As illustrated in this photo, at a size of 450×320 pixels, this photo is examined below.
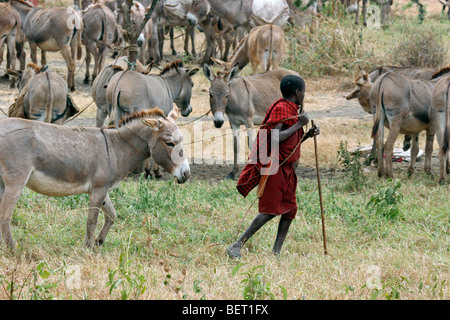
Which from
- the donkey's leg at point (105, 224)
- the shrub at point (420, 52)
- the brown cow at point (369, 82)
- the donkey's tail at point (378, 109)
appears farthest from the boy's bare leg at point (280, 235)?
the shrub at point (420, 52)

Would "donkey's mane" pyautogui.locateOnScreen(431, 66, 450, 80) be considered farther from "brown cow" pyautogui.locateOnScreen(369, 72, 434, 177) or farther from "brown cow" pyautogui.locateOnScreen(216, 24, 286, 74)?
"brown cow" pyautogui.locateOnScreen(216, 24, 286, 74)

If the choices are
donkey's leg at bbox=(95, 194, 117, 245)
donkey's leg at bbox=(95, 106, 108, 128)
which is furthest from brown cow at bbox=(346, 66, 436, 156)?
donkey's leg at bbox=(95, 194, 117, 245)

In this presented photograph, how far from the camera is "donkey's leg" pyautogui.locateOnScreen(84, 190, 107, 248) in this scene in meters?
6.11

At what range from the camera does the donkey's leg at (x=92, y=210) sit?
611cm

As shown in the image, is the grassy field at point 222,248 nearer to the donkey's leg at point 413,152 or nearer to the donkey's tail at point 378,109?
the donkey's leg at point 413,152

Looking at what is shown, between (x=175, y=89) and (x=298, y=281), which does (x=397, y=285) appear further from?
(x=175, y=89)

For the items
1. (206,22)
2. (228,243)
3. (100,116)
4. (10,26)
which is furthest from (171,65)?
(206,22)

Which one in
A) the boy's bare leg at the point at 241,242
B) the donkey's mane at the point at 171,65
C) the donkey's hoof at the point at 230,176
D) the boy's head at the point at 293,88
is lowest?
the donkey's hoof at the point at 230,176

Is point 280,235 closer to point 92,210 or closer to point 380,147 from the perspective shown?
point 92,210

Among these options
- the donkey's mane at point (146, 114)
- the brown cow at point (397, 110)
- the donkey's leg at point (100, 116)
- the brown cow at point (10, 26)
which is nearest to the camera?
the donkey's mane at point (146, 114)

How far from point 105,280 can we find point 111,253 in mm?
932

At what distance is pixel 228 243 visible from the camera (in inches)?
264

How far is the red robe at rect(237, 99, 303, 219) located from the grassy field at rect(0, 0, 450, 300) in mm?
522

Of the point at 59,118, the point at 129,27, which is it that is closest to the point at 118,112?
the point at 59,118
